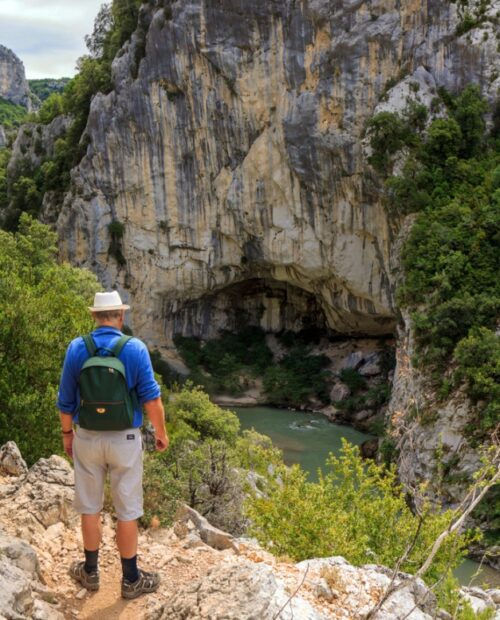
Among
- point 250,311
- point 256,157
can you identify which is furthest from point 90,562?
point 250,311

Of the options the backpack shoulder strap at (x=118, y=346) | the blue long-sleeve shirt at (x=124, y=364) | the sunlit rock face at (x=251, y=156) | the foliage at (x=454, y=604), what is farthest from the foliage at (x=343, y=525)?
the sunlit rock face at (x=251, y=156)

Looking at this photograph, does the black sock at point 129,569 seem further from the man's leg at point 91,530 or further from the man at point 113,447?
the man's leg at point 91,530

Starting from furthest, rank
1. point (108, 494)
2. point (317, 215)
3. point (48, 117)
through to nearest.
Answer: point (48, 117)
point (317, 215)
point (108, 494)

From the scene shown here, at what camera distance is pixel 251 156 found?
28.1 meters

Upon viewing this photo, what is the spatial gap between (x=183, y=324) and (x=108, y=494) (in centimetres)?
2818

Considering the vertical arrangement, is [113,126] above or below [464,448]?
above

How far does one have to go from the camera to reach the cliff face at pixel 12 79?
259 ft

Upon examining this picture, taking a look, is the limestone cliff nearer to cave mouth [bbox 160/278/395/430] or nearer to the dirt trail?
cave mouth [bbox 160/278/395/430]

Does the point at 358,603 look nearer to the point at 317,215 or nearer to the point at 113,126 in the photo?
the point at 317,215

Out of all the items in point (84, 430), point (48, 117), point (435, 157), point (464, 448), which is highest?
point (48, 117)

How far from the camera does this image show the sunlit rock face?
2453 cm

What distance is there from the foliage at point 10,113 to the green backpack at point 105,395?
70.9m

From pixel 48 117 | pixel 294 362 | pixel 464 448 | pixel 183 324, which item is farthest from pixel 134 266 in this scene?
pixel 464 448

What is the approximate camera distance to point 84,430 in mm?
4180
